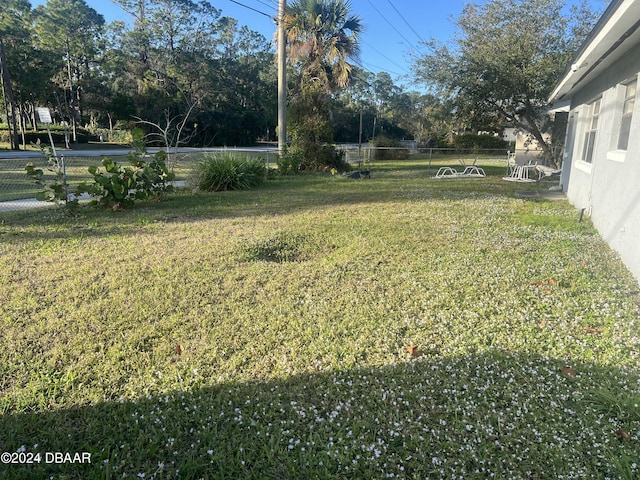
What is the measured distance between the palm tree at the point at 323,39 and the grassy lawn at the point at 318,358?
13.0 meters

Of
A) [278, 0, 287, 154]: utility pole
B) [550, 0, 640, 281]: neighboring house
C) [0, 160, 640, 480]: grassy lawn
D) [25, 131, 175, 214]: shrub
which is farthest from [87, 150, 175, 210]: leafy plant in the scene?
[550, 0, 640, 281]: neighboring house

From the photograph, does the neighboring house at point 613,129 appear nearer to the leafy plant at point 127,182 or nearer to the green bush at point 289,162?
the leafy plant at point 127,182

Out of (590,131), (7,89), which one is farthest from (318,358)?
(7,89)

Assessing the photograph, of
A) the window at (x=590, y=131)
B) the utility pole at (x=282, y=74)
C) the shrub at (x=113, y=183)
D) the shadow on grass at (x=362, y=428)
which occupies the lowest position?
the shadow on grass at (x=362, y=428)

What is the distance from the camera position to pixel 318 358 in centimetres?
299

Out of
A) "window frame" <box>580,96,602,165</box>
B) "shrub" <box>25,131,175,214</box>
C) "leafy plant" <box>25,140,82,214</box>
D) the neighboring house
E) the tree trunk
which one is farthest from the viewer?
the tree trunk

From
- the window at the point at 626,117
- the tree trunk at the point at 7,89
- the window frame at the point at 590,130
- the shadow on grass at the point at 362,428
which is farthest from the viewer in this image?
the tree trunk at the point at 7,89

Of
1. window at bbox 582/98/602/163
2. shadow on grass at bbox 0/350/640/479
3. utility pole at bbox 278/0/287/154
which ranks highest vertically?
utility pole at bbox 278/0/287/154

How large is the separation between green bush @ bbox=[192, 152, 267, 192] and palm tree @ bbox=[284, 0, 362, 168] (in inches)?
180

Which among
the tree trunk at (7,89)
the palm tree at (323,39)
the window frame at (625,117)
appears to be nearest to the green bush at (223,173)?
the palm tree at (323,39)

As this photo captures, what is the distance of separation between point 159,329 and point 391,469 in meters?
2.17

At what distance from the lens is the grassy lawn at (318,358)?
2.13m

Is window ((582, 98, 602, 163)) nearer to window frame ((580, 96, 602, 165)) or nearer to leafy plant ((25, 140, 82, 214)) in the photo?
window frame ((580, 96, 602, 165))

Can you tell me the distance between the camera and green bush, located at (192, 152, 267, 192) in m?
10.9
